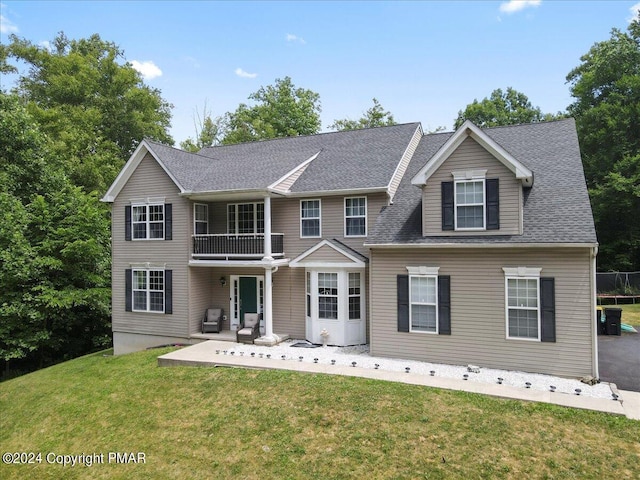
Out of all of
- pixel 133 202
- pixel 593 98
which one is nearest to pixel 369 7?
pixel 133 202

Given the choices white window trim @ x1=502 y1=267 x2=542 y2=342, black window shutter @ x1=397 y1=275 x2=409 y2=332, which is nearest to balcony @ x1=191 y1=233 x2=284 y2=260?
black window shutter @ x1=397 y1=275 x2=409 y2=332

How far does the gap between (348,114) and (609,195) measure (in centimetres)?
2218

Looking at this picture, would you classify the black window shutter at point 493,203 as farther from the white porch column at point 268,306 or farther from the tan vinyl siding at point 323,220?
the white porch column at point 268,306

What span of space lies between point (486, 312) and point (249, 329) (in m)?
8.29

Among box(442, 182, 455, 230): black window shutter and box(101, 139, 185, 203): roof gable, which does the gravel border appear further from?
box(101, 139, 185, 203): roof gable

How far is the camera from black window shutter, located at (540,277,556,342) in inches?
410

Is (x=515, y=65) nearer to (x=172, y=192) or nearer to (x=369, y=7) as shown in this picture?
(x=369, y=7)

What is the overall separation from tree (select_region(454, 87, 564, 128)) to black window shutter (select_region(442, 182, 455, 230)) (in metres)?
26.0

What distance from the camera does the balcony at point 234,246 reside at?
15086 millimetres

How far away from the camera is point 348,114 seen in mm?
38406

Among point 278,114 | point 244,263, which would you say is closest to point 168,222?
point 244,263

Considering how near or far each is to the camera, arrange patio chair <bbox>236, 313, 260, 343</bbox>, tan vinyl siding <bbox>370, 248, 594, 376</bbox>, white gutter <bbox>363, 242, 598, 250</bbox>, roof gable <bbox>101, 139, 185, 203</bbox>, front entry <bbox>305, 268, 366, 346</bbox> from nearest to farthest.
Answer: white gutter <bbox>363, 242, 598, 250</bbox> < tan vinyl siding <bbox>370, 248, 594, 376</bbox> < front entry <bbox>305, 268, 366, 346</bbox> < patio chair <bbox>236, 313, 260, 343</bbox> < roof gable <bbox>101, 139, 185, 203</bbox>

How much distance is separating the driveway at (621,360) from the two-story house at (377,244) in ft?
3.42

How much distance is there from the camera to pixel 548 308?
411 inches
